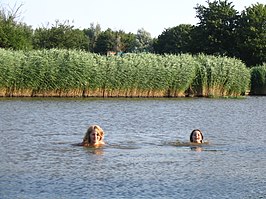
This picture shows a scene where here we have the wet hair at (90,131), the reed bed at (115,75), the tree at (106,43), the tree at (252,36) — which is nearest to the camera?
the wet hair at (90,131)

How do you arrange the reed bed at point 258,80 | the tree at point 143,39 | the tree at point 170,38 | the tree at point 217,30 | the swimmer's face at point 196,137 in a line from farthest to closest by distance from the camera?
1. the tree at point 143,39
2. the tree at point 170,38
3. the tree at point 217,30
4. the reed bed at point 258,80
5. the swimmer's face at point 196,137

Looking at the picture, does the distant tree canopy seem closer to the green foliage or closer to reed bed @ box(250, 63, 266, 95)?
reed bed @ box(250, 63, 266, 95)

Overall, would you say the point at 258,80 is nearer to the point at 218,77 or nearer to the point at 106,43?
the point at 218,77

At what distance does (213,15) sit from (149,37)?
228ft

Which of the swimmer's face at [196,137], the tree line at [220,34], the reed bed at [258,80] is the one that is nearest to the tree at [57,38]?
the tree line at [220,34]

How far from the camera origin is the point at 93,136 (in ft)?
61.8

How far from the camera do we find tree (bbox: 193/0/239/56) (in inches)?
2908

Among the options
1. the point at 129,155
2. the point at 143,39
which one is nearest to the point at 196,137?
the point at 129,155

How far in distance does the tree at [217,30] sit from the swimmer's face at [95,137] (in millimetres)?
55258

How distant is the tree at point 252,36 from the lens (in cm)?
6988

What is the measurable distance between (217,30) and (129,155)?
58074 millimetres

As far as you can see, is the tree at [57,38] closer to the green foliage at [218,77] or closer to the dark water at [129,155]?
the green foliage at [218,77]

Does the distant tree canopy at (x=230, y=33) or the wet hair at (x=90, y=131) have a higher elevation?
the distant tree canopy at (x=230, y=33)

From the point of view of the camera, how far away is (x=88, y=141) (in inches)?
754
